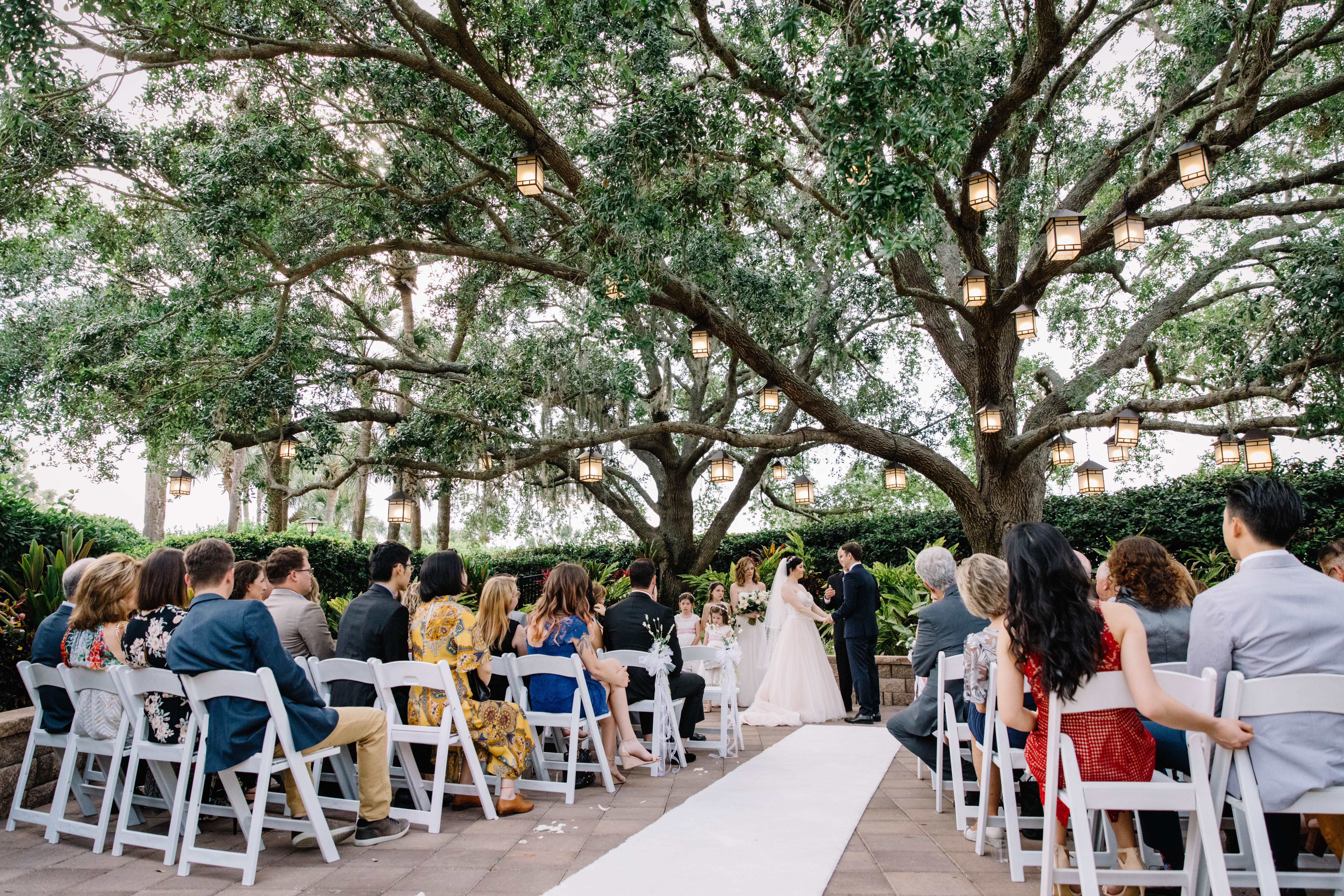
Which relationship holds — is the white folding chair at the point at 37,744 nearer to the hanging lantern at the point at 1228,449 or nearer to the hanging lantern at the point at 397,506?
the hanging lantern at the point at 397,506

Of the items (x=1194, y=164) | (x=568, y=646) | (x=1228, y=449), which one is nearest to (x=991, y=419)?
(x=1228, y=449)

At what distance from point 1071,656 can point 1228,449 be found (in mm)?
7055

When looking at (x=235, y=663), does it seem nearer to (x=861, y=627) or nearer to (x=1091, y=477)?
(x=861, y=627)

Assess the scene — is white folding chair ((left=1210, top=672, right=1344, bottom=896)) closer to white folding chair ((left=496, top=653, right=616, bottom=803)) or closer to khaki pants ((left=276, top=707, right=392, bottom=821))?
white folding chair ((left=496, top=653, right=616, bottom=803))

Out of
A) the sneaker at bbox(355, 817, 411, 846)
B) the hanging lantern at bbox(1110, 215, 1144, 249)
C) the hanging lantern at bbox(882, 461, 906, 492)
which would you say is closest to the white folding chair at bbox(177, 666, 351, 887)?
the sneaker at bbox(355, 817, 411, 846)

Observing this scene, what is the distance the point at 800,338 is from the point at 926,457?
8.00ft

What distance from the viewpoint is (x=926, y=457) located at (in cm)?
898

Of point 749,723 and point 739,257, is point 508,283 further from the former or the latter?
point 749,723

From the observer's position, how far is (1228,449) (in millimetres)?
8117

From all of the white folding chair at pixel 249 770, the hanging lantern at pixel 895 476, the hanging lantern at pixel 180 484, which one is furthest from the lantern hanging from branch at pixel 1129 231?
the hanging lantern at pixel 180 484

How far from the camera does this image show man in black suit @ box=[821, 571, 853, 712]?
7.48 m

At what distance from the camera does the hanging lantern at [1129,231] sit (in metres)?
6.64

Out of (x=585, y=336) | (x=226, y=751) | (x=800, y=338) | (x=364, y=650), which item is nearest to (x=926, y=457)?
(x=800, y=338)

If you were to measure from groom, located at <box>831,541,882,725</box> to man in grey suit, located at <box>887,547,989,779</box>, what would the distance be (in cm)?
218
